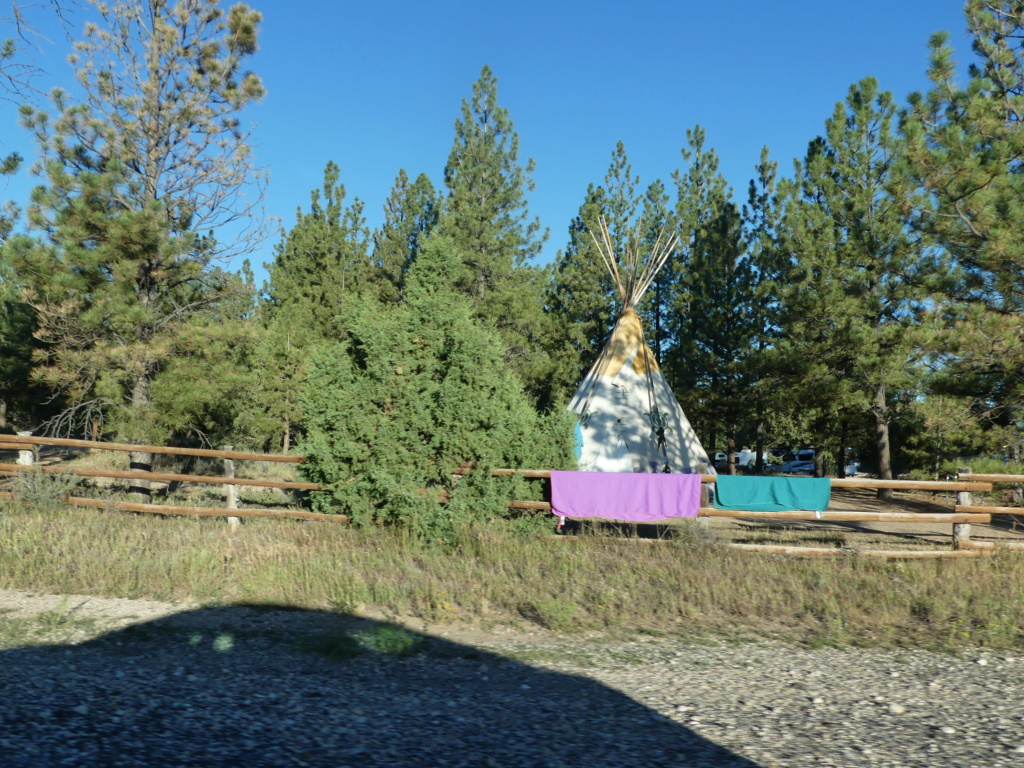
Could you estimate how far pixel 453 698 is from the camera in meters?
4.61

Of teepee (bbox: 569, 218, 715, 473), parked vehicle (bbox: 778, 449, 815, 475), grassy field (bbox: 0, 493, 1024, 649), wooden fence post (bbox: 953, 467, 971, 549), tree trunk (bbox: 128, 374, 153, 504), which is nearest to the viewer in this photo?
grassy field (bbox: 0, 493, 1024, 649)

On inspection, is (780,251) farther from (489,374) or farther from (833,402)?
(489,374)

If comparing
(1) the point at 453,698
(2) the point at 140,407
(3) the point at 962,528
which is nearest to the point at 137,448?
(2) the point at 140,407

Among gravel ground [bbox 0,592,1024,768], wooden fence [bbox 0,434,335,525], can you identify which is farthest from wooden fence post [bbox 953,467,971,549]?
wooden fence [bbox 0,434,335,525]

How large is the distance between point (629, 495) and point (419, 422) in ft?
9.45

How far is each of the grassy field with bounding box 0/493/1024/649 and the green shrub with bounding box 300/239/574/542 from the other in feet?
1.67

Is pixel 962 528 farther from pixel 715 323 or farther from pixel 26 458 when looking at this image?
pixel 715 323

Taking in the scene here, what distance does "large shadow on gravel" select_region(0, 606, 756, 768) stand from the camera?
142 inches

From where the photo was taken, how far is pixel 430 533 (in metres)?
8.90

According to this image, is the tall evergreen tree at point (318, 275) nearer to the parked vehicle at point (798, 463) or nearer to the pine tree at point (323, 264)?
the pine tree at point (323, 264)

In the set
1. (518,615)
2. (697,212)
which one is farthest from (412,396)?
(697,212)

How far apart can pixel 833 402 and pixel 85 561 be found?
18.0 metres

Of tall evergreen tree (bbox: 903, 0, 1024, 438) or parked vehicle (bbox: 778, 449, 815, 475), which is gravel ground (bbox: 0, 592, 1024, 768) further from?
parked vehicle (bbox: 778, 449, 815, 475)

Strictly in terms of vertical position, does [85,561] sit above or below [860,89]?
below
